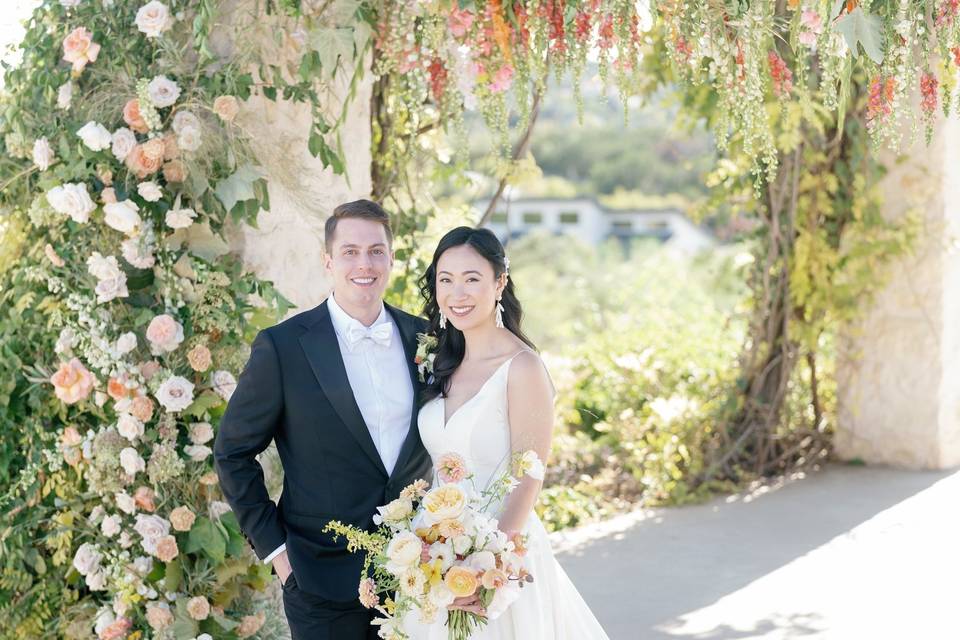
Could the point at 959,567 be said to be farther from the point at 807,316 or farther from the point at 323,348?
the point at 323,348

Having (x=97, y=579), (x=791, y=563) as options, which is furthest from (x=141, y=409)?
(x=791, y=563)

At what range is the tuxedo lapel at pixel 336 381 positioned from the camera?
106 inches

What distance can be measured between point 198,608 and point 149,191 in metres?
1.30

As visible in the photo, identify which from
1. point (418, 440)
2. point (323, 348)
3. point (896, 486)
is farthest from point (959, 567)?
point (323, 348)

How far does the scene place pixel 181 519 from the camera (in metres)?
3.36

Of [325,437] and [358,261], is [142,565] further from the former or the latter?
[358,261]

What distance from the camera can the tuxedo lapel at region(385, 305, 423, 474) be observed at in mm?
2762

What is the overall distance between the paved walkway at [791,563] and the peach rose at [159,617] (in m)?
1.63

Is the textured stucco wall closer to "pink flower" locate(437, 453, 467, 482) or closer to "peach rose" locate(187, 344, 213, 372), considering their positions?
"peach rose" locate(187, 344, 213, 372)

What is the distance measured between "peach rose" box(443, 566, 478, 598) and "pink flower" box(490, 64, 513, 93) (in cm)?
186

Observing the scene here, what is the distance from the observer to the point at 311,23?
3543 millimetres

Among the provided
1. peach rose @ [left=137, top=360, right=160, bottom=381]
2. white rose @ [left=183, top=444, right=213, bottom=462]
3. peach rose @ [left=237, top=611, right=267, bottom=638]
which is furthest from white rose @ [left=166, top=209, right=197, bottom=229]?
peach rose @ [left=237, top=611, right=267, bottom=638]

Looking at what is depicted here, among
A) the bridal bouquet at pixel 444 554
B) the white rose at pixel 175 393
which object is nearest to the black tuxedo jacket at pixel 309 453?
the bridal bouquet at pixel 444 554

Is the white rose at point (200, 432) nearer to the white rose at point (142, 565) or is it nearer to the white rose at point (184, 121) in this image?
the white rose at point (142, 565)
